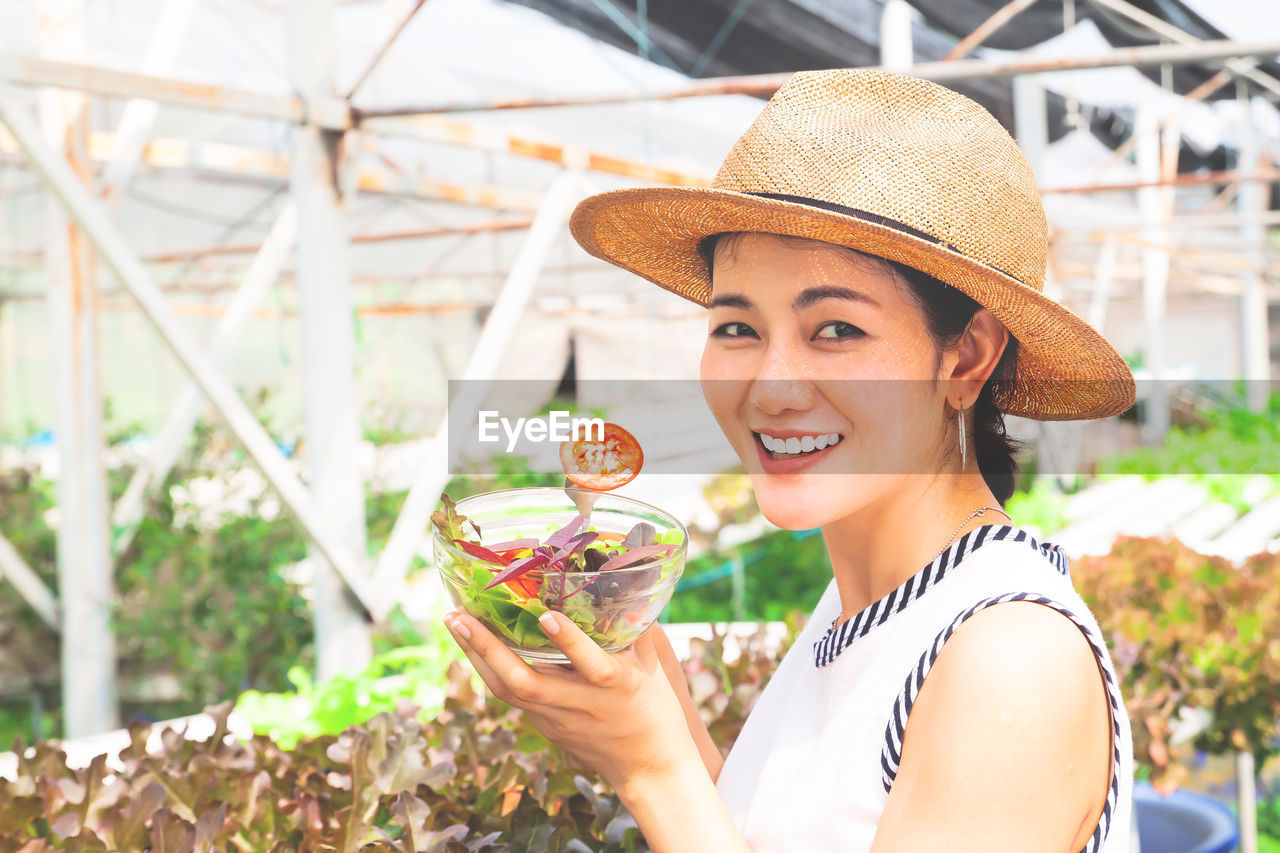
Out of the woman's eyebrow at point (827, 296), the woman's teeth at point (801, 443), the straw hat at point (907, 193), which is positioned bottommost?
the woman's teeth at point (801, 443)

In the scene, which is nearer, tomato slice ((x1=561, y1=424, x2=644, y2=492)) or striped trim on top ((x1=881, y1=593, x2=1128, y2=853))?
striped trim on top ((x1=881, y1=593, x2=1128, y2=853))

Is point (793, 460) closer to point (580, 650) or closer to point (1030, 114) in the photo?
point (580, 650)

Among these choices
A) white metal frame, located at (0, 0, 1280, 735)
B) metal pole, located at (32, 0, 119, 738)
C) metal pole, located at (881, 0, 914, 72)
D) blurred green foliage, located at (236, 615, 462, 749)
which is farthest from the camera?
metal pole, located at (881, 0, 914, 72)

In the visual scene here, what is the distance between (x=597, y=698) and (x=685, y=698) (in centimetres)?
40

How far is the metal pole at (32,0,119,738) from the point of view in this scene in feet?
12.3

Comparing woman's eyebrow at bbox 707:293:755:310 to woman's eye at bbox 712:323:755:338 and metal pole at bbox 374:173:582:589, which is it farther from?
metal pole at bbox 374:173:582:589

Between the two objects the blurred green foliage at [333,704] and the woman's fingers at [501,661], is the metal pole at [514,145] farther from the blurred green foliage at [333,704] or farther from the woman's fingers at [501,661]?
the woman's fingers at [501,661]

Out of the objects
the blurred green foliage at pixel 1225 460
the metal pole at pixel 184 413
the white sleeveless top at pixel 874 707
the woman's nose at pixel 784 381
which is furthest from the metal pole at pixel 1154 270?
the woman's nose at pixel 784 381

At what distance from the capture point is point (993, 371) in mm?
1254

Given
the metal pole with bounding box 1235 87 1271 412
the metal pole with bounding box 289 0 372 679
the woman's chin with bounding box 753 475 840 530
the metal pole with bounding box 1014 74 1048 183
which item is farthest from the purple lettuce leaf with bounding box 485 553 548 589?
the metal pole with bounding box 1235 87 1271 412

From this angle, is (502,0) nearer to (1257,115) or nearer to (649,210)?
(649,210)

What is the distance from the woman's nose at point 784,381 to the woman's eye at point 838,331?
0.04 m

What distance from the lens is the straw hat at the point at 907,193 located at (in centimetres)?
105

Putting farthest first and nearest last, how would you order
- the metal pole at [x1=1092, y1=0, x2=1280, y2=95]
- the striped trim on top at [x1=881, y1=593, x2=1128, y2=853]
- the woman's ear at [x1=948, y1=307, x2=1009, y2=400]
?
the metal pole at [x1=1092, y1=0, x2=1280, y2=95], the woman's ear at [x1=948, y1=307, x2=1009, y2=400], the striped trim on top at [x1=881, y1=593, x2=1128, y2=853]
